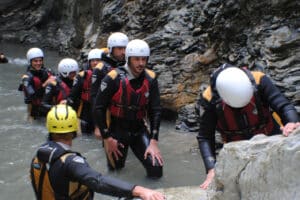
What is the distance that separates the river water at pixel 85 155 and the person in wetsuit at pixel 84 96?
1.03ft

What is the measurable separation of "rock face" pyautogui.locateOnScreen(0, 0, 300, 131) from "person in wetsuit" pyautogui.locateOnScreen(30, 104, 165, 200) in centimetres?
433

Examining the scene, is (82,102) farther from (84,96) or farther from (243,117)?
(243,117)

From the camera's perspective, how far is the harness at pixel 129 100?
6.83 meters

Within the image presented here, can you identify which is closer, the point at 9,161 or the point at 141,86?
the point at 141,86

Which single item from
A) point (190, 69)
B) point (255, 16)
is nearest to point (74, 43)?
point (190, 69)

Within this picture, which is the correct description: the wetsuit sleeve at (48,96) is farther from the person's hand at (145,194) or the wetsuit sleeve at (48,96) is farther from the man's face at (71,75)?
the person's hand at (145,194)

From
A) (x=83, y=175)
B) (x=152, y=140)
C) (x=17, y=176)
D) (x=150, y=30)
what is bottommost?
(x=17, y=176)

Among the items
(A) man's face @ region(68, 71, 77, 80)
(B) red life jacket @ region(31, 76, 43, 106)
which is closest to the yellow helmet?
(A) man's face @ region(68, 71, 77, 80)

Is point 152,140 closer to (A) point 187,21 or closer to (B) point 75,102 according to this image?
(B) point 75,102

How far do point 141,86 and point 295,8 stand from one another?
3.39m

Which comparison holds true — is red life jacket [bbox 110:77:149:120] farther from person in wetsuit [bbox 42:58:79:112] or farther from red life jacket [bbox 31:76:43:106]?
red life jacket [bbox 31:76:43:106]

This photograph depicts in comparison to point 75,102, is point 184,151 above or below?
below

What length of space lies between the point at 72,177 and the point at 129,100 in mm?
3164

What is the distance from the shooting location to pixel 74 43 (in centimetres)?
2100
